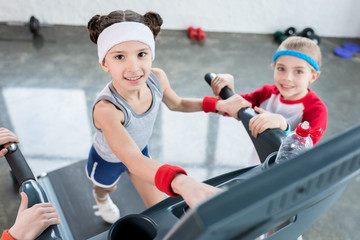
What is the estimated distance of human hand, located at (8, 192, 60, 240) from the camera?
2.79 feet

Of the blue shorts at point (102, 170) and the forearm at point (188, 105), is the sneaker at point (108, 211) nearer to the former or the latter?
the blue shorts at point (102, 170)

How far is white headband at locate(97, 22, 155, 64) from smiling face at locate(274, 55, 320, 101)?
602 millimetres

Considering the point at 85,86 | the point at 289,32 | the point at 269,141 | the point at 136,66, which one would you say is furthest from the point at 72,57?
the point at 269,141

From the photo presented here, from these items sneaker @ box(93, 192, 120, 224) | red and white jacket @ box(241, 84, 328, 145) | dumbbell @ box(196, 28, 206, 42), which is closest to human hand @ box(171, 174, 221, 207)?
red and white jacket @ box(241, 84, 328, 145)

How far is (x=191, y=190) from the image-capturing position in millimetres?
750

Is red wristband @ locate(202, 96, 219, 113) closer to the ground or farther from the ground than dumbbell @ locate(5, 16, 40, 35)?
closer to the ground

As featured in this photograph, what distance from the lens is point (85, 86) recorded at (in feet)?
9.79

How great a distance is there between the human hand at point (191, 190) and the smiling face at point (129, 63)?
0.51 m

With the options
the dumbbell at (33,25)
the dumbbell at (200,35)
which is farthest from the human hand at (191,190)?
the dumbbell at (33,25)

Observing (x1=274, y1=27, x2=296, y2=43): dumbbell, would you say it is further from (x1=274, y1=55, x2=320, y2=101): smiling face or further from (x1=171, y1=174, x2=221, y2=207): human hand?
(x1=171, y1=174, x2=221, y2=207): human hand

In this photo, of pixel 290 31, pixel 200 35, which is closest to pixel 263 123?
pixel 200 35

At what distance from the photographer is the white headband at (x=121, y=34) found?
46.1 inches

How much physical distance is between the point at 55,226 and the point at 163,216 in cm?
27

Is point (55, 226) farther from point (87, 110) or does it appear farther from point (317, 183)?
point (87, 110)
